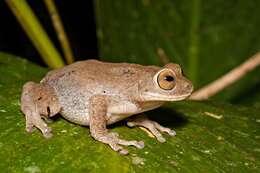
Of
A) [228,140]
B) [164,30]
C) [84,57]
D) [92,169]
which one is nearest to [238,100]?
[164,30]

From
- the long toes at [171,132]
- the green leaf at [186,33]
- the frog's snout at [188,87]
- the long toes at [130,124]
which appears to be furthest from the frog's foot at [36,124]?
the green leaf at [186,33]

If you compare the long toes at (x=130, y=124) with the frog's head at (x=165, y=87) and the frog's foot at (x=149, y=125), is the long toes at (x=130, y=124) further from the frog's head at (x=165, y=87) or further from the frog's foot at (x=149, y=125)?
the frog's head at (x=165, y=87)

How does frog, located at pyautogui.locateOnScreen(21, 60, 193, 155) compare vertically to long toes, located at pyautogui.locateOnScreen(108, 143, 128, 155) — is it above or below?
above

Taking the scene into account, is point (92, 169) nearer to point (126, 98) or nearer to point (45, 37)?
point (126, 98)

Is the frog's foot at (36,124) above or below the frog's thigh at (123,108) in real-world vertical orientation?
below

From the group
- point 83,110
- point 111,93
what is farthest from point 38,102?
point 111,93

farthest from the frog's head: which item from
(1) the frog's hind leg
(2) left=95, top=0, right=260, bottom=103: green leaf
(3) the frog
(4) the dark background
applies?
(4) the dark background

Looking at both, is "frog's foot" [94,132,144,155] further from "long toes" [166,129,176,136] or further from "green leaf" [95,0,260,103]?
"green leaf" [95,0,260,103]
